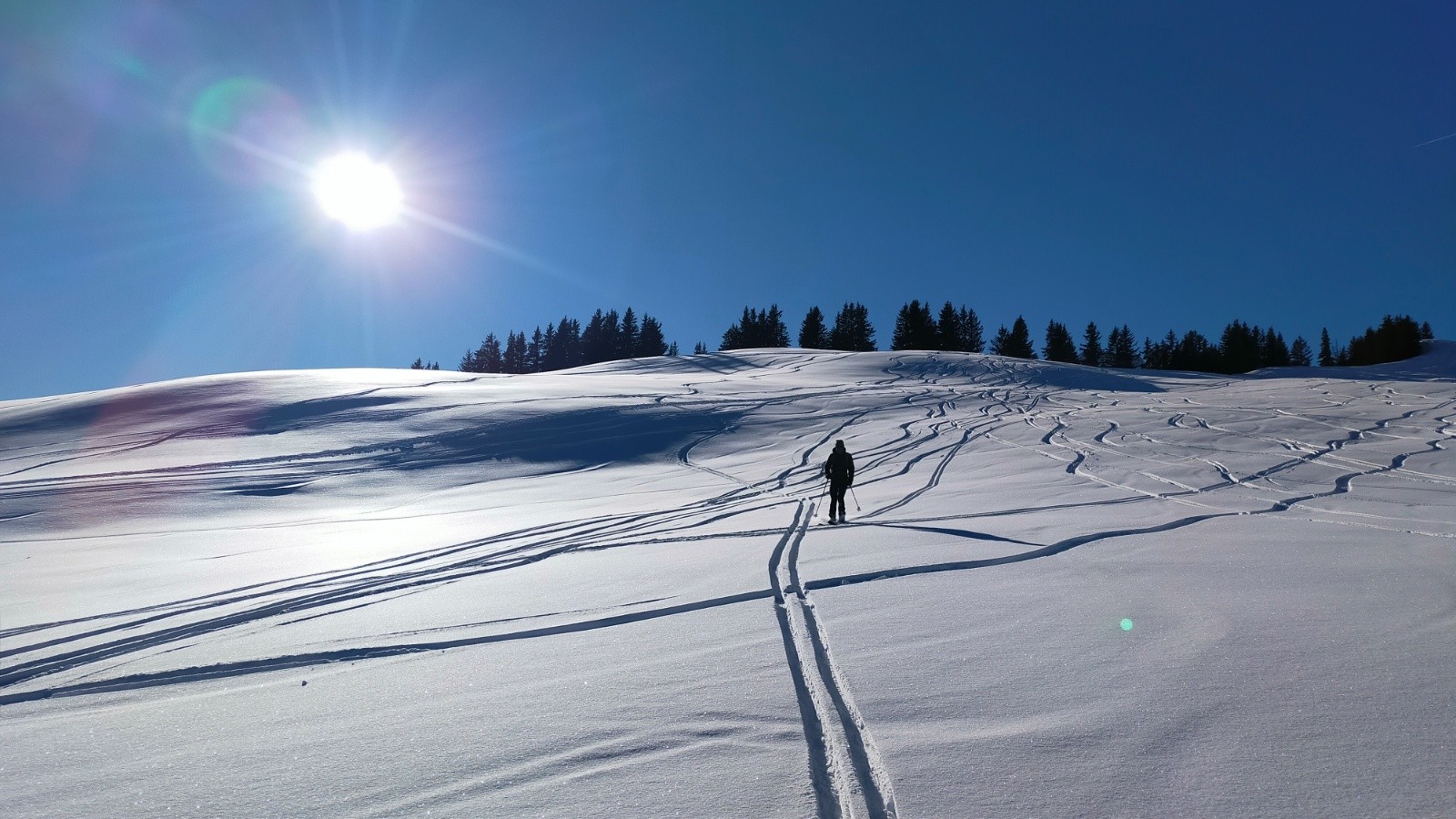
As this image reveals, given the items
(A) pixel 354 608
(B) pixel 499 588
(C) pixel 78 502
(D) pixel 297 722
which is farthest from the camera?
(C) pixel 78 502

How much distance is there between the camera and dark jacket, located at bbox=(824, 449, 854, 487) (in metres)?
10.9

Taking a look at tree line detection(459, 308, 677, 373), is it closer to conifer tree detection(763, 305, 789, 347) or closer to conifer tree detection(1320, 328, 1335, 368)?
conifer tree detection(763, 305, 789, 347)

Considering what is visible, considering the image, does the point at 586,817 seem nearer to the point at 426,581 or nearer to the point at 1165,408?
the point at 426,581

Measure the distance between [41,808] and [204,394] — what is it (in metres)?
29.4

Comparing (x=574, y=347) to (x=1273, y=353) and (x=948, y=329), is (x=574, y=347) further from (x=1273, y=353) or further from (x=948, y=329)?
(x=1273, y=353)

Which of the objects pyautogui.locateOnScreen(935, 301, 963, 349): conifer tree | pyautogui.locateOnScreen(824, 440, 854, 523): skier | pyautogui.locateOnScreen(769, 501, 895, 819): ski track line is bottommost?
pyautogui.locateOnScreen(769, 501, 895, 819): ski track line

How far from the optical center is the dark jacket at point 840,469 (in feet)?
35.6

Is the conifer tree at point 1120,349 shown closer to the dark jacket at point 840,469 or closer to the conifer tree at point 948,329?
the conifer tree at point 948,329

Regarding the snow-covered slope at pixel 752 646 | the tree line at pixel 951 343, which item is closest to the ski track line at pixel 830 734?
the snow-covered slope at pixel 752 646

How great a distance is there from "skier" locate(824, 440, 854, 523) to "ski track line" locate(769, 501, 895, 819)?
5.03 m

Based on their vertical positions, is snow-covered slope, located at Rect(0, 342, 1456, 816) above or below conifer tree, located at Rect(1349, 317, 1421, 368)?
below

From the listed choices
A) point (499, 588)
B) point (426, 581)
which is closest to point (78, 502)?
point (426, 581)

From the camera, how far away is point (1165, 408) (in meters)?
24.9

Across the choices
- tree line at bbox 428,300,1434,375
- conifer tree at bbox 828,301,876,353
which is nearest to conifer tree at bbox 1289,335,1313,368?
tree line at bbox 428,300,1434,375
